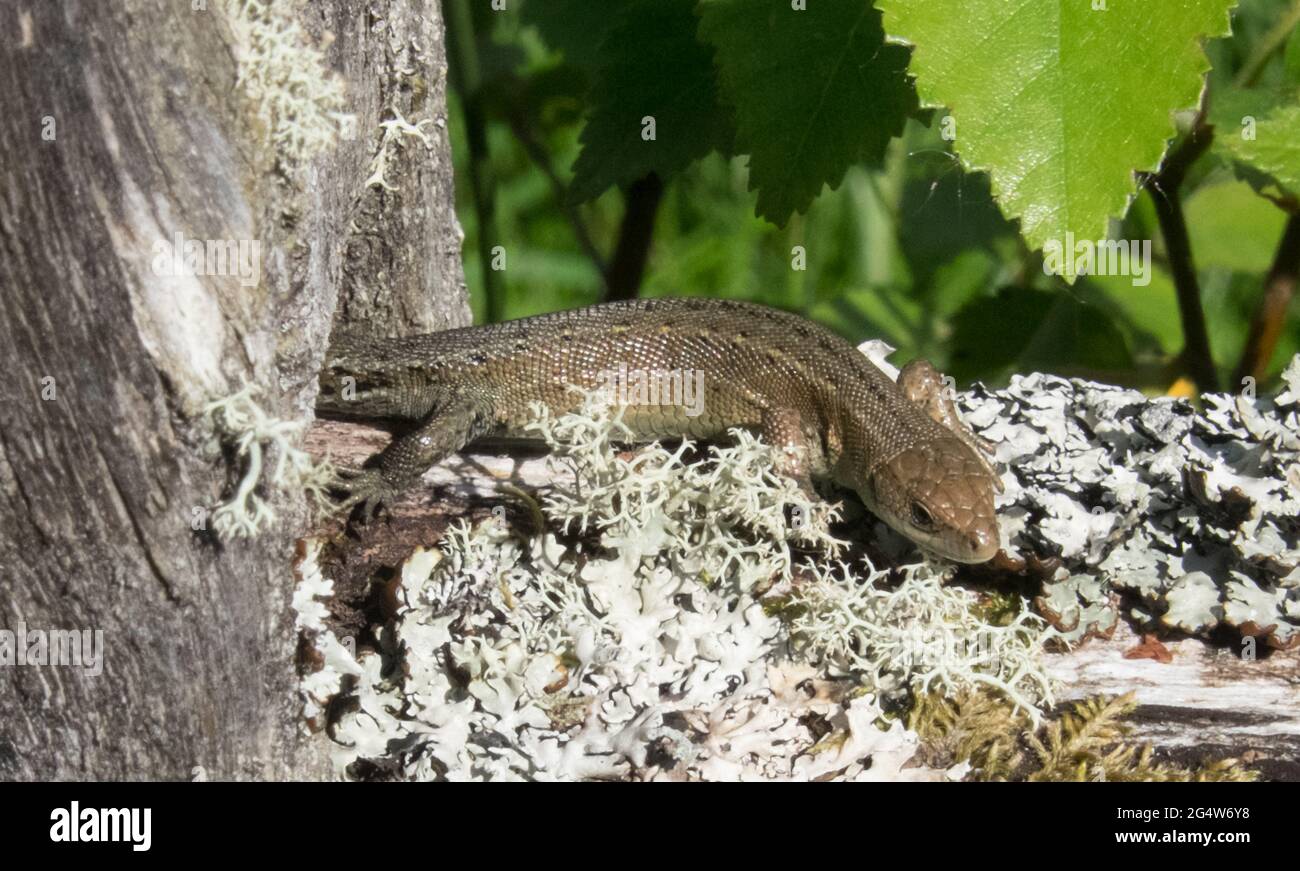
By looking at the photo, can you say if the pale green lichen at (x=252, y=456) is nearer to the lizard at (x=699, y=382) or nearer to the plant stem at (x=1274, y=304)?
the lizard at (x=699, y=382)

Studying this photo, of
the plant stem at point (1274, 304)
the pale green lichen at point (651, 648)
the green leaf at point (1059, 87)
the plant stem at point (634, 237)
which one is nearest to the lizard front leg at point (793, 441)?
the pale green lichen at point (651, 648)

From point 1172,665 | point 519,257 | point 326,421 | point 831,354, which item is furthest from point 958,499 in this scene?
point 519,257

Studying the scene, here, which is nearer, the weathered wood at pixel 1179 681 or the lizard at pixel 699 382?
the weathered wood at pixel 1179 681

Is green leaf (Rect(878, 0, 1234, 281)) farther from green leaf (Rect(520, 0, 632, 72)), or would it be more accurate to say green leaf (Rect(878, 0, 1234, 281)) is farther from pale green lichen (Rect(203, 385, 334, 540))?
green leaf (Rect(520, 0, 632, 72))

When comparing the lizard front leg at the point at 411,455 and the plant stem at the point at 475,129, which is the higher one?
the plant stem at the point at 475,129

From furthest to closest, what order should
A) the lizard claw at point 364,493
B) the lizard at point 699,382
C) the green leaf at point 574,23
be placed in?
the green leaf at point 574,23
the lizard at point 699,382
the lizard claw at point 364,493

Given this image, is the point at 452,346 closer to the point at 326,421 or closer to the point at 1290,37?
the point at 326,421
